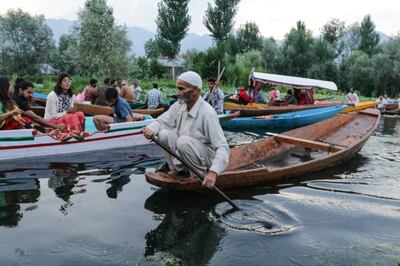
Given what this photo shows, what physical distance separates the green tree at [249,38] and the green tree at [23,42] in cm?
2040

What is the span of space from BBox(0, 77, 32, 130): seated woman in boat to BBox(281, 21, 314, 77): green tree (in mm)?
34205

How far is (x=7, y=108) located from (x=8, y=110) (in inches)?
1.6

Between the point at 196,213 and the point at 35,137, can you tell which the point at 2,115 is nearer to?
the point at 35,137

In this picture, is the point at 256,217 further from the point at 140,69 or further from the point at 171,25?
the point at 171,25

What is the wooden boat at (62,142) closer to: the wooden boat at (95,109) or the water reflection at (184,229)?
the wooden boat at (95,109)

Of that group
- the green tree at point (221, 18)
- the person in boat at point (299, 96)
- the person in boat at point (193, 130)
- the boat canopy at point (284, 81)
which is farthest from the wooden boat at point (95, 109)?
the green tree at point (221, 18)

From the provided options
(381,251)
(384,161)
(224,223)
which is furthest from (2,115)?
(384,161)

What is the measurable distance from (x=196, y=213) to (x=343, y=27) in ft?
176

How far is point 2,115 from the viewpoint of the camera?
5.59m

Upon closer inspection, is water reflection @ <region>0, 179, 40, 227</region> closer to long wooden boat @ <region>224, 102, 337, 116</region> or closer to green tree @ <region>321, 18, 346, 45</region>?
long wooden boat @ <region>224, 102, 337, 116</region>

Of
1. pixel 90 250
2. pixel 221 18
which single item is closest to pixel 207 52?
pixel 221 18

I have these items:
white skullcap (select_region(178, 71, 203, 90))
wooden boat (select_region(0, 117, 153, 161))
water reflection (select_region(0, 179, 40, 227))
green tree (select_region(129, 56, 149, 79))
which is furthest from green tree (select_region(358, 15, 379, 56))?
water reflection (select_region(0, 179, 40, 227))

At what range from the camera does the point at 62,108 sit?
22.1ft

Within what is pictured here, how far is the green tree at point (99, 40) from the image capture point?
2516 centimetres
